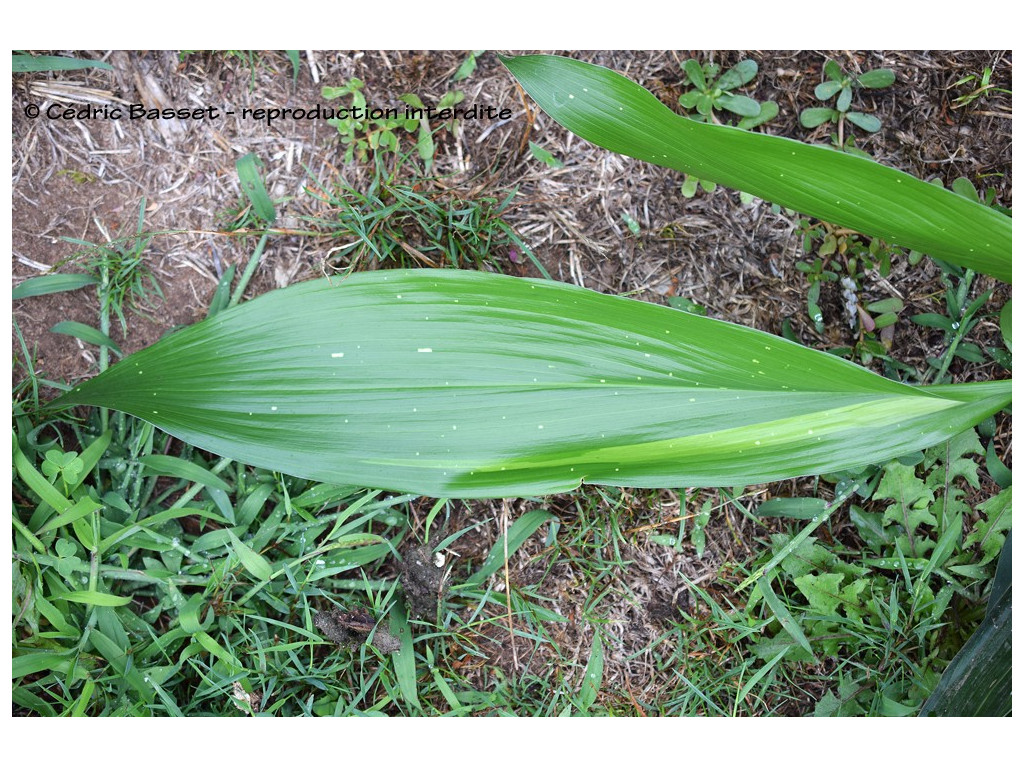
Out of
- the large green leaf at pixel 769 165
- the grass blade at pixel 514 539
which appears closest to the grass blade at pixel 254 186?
the large green leaf at pixel 769 165

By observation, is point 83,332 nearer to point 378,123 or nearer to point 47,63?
point 47,63

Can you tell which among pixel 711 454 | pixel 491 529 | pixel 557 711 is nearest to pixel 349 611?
pixel 491 529

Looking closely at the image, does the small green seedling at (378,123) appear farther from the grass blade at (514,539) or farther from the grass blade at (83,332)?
the grass blade at (514,539)

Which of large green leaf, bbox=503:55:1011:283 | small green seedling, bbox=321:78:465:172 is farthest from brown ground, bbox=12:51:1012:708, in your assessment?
large green leaf, bbox=503:55:1011:283

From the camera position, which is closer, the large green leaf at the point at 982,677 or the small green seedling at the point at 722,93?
the large green leaf at the point at 982,677

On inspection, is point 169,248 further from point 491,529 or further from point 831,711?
point 831,711

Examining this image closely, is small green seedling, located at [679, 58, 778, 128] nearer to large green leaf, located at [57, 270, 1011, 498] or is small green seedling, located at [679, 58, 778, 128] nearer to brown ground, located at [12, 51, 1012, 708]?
brown ground, located at [12, 51, 1012, 708]

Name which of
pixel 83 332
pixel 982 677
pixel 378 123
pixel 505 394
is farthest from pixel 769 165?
pixel 83 332
